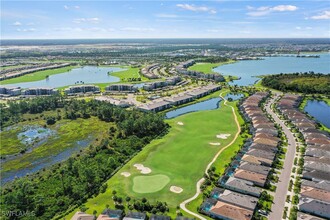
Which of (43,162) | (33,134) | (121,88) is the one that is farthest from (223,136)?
(121,88)

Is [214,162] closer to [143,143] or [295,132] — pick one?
[143,143]

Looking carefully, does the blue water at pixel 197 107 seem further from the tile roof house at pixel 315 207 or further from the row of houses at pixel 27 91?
the row of houses at pixel 27 91

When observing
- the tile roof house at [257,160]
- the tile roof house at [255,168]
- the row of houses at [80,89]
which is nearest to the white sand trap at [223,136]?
the tile roof house at [257,160]

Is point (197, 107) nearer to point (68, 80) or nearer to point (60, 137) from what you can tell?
point (60, 137)

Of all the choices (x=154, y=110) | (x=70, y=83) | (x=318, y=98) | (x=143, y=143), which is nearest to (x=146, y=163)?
(x=143, y=143)

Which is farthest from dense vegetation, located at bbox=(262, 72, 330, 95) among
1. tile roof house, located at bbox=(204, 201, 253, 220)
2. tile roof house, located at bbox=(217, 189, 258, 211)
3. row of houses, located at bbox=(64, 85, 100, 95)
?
tile roof house, located at bbox=(204, 201, 253, 220)

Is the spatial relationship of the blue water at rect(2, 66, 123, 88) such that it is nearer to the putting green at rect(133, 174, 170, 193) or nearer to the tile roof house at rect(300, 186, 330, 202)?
the putting green at rect(133, 174, 170, 193)
